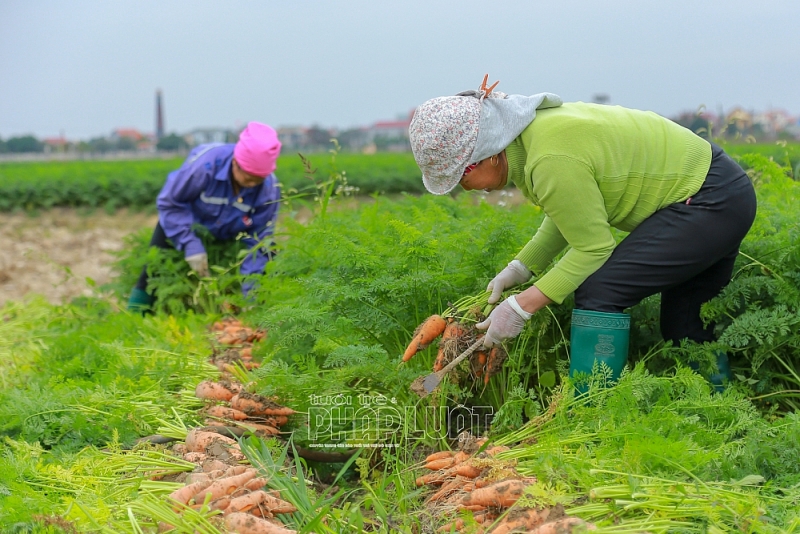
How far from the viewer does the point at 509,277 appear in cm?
315

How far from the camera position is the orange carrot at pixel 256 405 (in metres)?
3.26

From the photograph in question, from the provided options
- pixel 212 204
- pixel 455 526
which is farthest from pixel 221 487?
pixel 212 204

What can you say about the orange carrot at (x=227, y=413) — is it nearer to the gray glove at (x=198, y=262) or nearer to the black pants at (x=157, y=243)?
the gray glove at (x=198, y=262)

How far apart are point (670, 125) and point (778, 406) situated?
4.39ft

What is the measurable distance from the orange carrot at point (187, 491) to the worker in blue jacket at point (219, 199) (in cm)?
297

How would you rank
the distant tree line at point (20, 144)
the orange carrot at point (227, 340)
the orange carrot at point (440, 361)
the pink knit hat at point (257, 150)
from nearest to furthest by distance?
1. the orange carrot at point (440, 361)
2. the orange carrot at point (227, 340)
3. the pink knit hat at point (257, 150)
4. the distant tree line at point (20, 144)

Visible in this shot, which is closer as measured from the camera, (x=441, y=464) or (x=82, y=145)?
(x=441, y=464)

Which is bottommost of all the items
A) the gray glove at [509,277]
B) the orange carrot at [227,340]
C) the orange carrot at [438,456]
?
the orange carrot at [227,340]

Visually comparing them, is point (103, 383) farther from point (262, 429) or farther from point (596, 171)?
point (596, 171)

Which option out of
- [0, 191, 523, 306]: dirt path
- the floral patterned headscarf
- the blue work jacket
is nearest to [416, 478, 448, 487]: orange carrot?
the floral patterned headscarf

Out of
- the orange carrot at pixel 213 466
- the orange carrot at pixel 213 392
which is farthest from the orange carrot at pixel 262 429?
the orange carrot at pixel 213 466

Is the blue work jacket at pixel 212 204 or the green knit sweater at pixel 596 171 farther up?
the green knit sweater at pixel 596 171

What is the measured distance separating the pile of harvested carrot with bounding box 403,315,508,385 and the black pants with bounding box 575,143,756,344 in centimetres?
42

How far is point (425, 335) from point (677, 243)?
1032 mm
